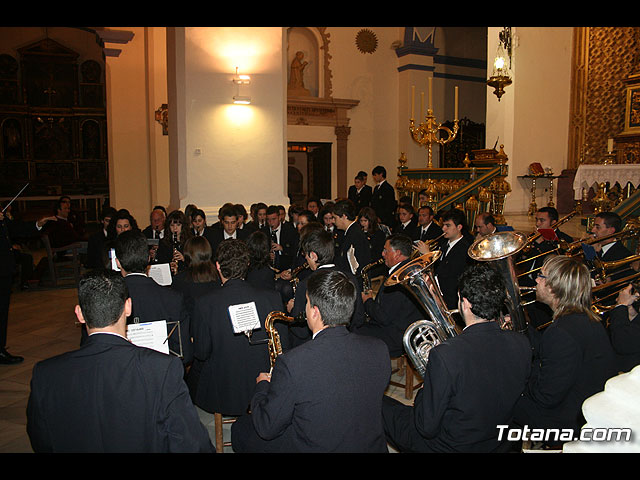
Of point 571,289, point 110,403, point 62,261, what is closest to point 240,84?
point 62,261

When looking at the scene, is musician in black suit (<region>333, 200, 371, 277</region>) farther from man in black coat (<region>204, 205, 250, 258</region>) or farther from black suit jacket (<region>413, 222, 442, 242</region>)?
black suit jacket (<region>413, 222, 442, 242</region>)

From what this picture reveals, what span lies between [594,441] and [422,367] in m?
1.83

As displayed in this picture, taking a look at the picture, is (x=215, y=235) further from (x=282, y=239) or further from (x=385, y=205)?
(x=385, y=205)

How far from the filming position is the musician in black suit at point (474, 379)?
Answer: 7.43 feet

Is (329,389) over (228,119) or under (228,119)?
under

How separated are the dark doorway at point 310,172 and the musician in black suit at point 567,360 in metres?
12.3

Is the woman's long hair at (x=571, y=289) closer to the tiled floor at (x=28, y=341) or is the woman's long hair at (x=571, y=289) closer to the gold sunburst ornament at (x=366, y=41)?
the tiled floor at (x=28, y=341)

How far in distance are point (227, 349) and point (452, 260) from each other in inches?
110

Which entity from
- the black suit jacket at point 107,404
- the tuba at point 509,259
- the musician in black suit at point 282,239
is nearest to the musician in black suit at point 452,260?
the tuba at point 509,259

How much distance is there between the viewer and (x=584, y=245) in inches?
165

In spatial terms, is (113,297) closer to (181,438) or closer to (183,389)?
(183,389)

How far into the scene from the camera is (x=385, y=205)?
9.23m

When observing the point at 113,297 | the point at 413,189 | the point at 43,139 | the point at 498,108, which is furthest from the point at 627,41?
the point at 43,139

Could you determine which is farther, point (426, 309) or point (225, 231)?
point (225, 231)
